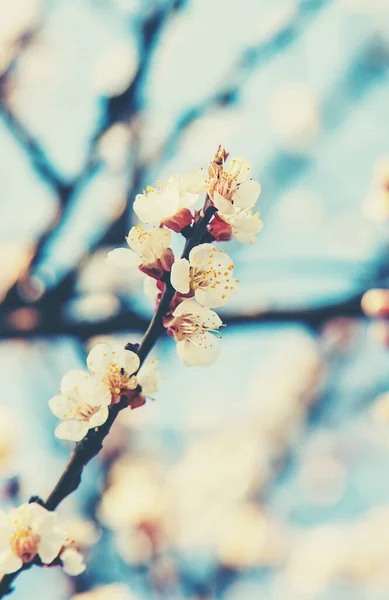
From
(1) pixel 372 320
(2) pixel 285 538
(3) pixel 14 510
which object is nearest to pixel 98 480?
(2) pixel 285 538

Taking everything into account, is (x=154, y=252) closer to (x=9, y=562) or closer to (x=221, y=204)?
(x=221, y=204)

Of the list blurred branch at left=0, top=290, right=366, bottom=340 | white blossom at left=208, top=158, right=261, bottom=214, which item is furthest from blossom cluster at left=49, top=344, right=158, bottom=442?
blurred branch at left=0, top=290, right=366, bottom=340

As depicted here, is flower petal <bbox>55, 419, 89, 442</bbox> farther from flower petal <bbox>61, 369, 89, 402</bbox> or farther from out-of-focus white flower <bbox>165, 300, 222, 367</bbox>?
out-of-focus white flower <bbox>165, 300, 222, 367</bbox>

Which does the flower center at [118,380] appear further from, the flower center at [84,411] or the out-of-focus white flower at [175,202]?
the out-of-focus white flower at [175,202]

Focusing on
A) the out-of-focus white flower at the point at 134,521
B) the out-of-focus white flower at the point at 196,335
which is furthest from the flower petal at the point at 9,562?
the out-of-focus white flower at the point at 134,521

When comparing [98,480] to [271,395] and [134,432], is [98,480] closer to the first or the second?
[134,432]
